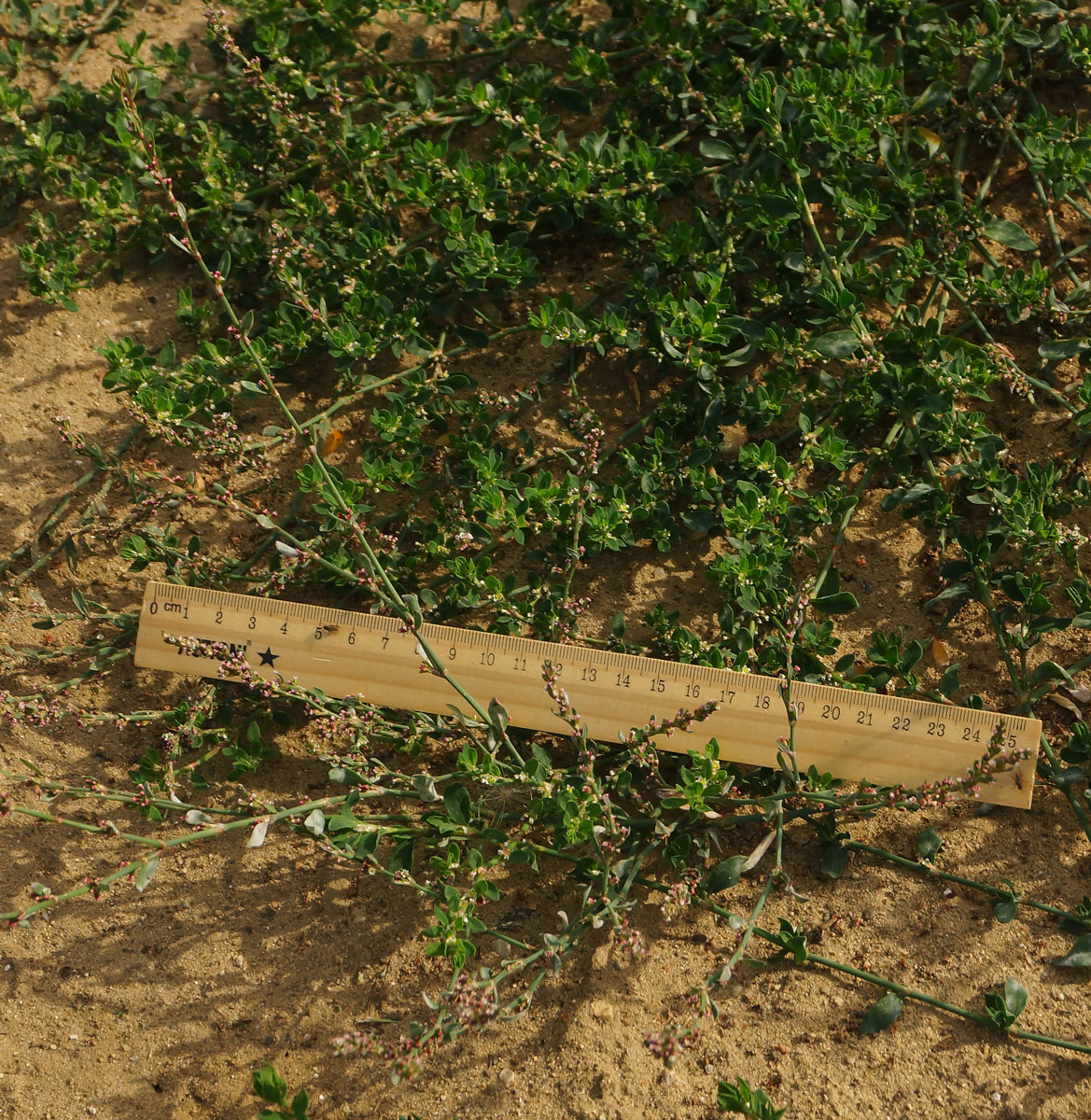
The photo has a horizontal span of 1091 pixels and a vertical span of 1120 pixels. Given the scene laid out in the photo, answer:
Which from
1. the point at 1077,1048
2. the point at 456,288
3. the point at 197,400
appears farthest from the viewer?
the point at 456,288

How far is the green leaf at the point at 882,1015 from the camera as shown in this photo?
2676 millimetres

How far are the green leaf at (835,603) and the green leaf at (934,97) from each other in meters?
1.60

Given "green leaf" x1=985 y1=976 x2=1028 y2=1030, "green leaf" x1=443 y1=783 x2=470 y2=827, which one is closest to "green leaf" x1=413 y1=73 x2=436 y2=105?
"green leaf" x1=443 y1=783 x2=470 y2=827

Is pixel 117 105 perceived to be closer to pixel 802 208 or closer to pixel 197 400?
pixel 197 400

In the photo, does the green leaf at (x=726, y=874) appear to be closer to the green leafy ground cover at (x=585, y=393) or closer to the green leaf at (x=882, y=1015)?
the green leafy ground cover at (x=585, y=393)

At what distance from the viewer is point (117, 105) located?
3480 millimetres

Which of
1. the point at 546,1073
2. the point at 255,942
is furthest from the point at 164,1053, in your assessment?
the point at 546,1073

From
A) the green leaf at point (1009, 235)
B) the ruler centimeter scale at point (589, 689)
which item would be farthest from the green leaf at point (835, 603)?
the green leaf at point (1009, 235)

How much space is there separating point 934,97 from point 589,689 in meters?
2.18

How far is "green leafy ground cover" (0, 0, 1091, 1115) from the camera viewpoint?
2803 mm

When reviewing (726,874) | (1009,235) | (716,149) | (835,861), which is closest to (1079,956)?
(835,861)

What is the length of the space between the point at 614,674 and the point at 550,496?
546 millimetres

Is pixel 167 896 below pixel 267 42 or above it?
below

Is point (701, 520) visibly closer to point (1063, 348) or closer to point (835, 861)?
point (835, 861)
